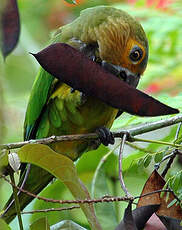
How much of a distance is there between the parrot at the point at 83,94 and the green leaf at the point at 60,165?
1.78 feet

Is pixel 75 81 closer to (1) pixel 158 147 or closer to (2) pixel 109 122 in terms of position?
(1) pixel 158 147

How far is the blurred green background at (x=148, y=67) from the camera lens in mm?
1478

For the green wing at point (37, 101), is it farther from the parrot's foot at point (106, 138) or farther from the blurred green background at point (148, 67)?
the parrot's foot at point (106, 138)

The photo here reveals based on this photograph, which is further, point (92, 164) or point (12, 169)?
point (92, 164)

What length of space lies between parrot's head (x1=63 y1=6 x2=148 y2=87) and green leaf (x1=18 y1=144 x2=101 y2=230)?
2.11 feet

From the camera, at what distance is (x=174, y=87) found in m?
2.80

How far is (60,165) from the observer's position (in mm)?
980

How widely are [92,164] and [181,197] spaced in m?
0.63

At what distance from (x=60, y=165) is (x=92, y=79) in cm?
18

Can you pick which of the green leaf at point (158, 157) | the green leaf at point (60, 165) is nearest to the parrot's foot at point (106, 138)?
the green leaf at point (158, 157)

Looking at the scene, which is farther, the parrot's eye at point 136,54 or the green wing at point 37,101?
the green wing at point 37,101

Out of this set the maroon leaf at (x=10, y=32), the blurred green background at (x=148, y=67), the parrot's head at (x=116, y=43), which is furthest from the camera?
the parrot's head at (x=116, y=43)

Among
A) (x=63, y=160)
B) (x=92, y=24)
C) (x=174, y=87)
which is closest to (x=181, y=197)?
(x=63, y=160)

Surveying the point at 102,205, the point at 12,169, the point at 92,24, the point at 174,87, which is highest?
the point at 174,87
